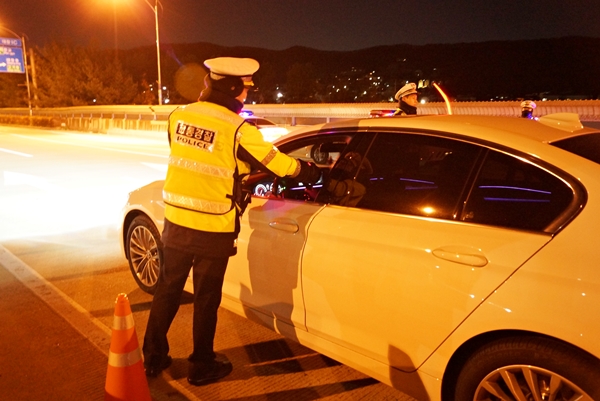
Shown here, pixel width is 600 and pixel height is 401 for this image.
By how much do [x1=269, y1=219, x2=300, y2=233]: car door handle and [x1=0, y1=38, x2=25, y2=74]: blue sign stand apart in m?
48.5

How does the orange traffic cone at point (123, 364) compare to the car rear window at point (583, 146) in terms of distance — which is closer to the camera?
the car rear window at point (583, 146)

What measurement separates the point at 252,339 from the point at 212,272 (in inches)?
38.8

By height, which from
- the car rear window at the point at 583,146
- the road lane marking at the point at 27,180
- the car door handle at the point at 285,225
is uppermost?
the car rear window at the point at 583,146

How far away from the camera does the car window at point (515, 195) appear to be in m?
2.22

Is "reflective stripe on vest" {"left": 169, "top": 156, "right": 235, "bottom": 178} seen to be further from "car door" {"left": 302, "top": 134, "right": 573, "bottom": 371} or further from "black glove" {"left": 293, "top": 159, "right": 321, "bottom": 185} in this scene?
"car door" {"left": 302, "top": 134, "right": 573, "bottom": 371}

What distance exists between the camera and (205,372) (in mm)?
3191

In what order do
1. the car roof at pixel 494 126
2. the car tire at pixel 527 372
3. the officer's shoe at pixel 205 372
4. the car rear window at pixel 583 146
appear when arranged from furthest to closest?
the officer's shoe at pixel 205 372 → the car roof at pixel 494 126 → the car rear window at pixel 583 146 → the car tire at pixel 527 372

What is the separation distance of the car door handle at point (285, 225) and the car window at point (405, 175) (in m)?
0.25

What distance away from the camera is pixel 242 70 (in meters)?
2.88

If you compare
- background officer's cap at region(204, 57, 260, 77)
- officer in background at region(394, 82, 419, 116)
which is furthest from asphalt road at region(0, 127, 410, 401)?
officer in background at region(394, 82, 419, 116)

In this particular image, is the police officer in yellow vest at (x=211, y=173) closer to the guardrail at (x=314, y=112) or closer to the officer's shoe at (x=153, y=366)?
the officer's shoe at (x=153, y=366)

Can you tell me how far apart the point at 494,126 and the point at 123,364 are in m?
2.29

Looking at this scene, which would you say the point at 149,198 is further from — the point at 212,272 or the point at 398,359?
the point at 398,359

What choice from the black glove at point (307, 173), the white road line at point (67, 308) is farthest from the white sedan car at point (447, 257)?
the white road line at point (67, 308)
